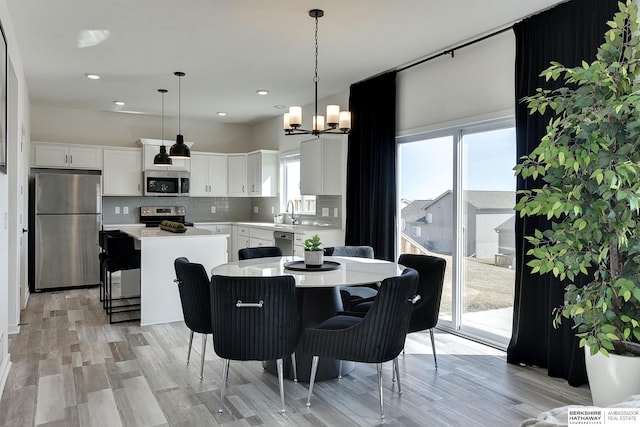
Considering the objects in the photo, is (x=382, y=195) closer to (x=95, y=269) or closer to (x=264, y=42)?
(x=264, y=42)

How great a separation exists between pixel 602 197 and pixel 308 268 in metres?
Answer: 1.84

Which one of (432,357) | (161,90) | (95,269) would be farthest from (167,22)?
(95,269)

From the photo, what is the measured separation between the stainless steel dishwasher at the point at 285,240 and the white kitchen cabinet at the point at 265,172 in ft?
4.74

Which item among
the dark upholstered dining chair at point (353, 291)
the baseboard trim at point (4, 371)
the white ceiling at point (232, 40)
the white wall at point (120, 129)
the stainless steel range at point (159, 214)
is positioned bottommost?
the baseboard trim at point (4, 371)

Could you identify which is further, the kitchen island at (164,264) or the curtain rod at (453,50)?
the kitchen island at (164,264)

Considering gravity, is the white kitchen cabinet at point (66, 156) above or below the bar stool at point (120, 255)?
above

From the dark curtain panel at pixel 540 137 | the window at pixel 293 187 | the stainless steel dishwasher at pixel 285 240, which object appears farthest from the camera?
the window at pixel 293 187

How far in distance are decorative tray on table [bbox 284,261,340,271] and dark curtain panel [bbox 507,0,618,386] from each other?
1453 mm

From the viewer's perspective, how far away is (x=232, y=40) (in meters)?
4.16

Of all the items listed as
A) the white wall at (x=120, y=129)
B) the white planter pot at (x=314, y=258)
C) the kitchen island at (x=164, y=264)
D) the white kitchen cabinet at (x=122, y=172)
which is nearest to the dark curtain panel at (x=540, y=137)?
the white planter pot at (x=314, y=258)

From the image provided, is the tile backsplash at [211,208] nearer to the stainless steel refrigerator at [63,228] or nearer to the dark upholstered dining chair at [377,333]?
the stainless steel refrigerator at [63,228]

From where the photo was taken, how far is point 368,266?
3504mm

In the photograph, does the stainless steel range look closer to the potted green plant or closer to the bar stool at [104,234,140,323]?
the bar stool at [104,234,140,323]

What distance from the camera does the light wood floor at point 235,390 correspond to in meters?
2.71
